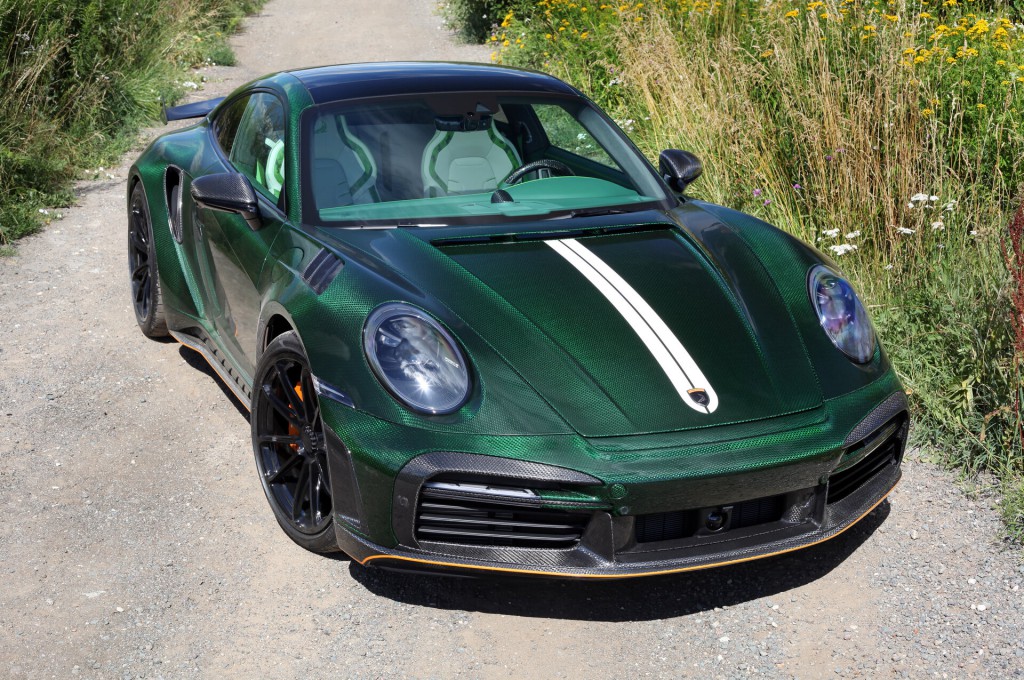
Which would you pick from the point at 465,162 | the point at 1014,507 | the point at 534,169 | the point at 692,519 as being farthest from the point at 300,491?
the point at 1014,507

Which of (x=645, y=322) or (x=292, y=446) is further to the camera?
(x=292, y=446)

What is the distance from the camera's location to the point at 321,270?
3623mm

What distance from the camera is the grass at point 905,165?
4.47m

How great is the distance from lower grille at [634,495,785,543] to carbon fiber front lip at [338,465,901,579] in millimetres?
45

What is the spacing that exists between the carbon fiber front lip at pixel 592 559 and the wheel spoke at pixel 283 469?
1.78 ft

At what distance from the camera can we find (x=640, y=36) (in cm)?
775

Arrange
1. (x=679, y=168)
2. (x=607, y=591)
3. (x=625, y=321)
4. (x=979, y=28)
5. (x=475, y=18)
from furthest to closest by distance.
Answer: (x=475, y=18) → (x=979, y=28) → (x=679, y=168) → (x=607, y=591) → (x=625, y=321)

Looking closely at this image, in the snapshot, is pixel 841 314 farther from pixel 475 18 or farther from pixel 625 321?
pixel 475 18

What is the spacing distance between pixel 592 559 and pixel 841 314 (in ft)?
4.23

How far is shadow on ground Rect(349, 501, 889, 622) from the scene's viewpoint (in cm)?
347

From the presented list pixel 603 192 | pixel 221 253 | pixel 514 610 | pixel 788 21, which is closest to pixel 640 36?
pixel 788 21

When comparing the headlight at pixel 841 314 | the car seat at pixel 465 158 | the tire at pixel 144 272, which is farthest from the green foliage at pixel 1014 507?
the tire at pixel 144 272

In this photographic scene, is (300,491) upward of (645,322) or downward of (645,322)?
downward

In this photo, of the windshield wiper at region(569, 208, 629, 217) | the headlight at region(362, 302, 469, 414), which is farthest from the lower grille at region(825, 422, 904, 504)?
the windshield wiper at region(569, 208, 629, 217)
